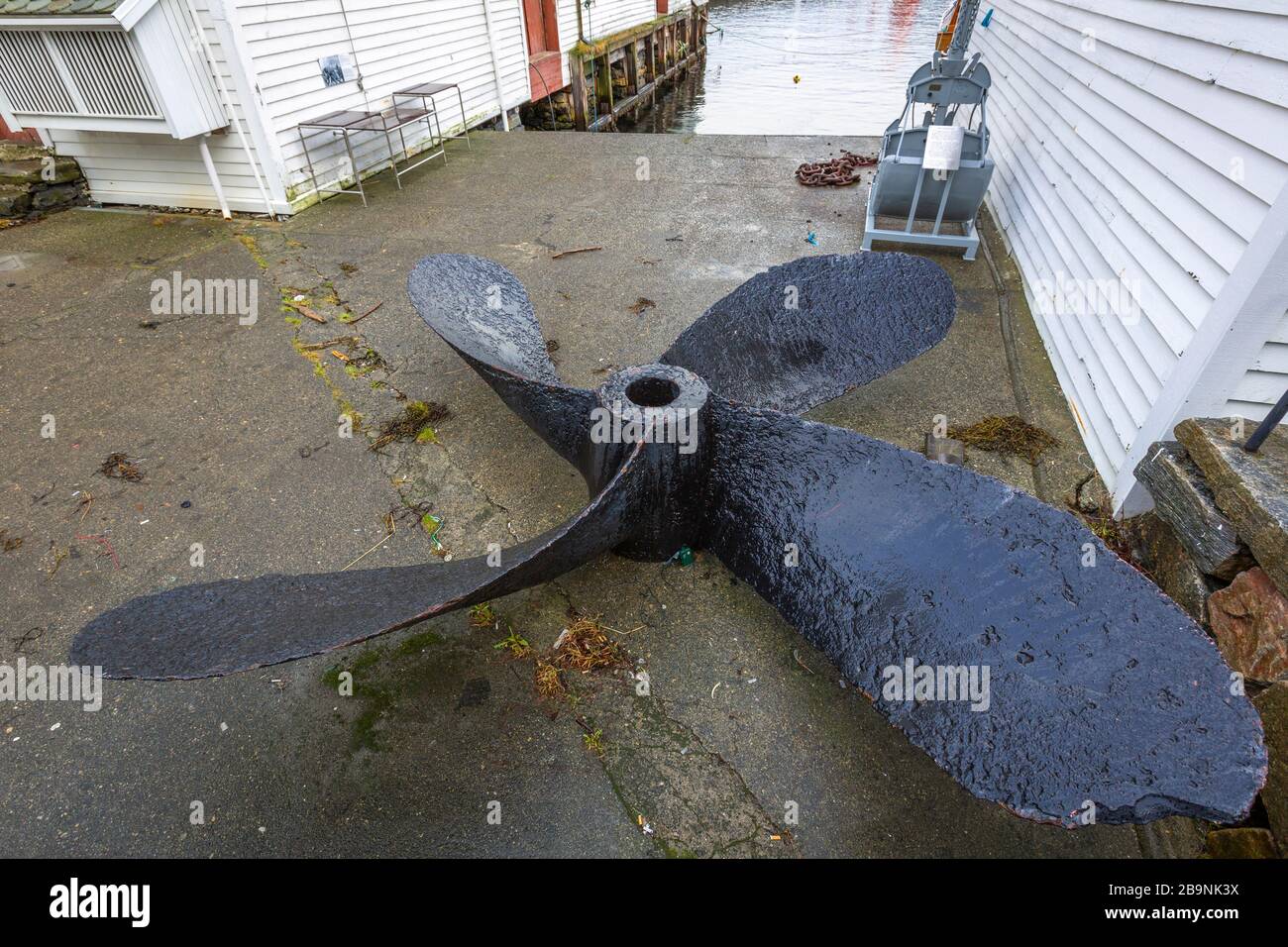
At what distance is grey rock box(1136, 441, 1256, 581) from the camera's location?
249 cm

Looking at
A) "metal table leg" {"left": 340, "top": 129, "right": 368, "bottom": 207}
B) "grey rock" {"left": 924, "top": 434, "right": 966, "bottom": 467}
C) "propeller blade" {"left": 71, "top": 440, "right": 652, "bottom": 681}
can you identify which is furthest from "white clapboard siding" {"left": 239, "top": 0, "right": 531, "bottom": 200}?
"grey rock" {"left": 924, "top": 434, "right": 966, "bottom": 467}

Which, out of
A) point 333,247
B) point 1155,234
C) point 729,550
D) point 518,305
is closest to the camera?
point 729,550

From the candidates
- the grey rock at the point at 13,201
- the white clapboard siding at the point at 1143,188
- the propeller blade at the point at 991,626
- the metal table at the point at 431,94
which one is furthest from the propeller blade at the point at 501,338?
the grey rock at the point at 13,201

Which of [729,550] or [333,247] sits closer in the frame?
[729,550]

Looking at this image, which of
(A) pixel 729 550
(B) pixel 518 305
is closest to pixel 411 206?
(B) pixel 518 305

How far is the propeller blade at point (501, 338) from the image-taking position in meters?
2.87

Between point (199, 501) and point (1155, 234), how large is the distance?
207 inches

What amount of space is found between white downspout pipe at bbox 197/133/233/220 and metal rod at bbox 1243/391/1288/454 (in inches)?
333

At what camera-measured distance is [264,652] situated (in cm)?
163

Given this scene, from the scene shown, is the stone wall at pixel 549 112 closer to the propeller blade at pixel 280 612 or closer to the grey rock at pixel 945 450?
the grey rock at pixel 945 450

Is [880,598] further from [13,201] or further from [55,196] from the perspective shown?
[55,196]

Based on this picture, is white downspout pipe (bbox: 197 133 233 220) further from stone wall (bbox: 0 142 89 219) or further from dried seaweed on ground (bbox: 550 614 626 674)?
dried seaweed on ground (bbox: 550 614 626 674)

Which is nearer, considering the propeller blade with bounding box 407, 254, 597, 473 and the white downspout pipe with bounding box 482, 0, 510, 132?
the propeller blade with bounding box 407, 254, 597, 473
